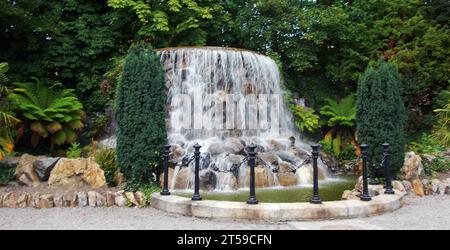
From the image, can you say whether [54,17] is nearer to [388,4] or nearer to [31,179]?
[31,179]

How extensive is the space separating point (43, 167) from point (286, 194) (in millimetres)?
5800

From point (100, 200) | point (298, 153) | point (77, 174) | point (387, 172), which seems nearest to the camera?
point (100, 200)

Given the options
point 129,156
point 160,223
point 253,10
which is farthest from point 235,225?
point 253,10

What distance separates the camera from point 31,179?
9016 mm

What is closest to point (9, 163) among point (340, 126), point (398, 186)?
point (398, 186)

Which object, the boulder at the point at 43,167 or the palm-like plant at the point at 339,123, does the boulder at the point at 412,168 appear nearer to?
the palm-like plant at the point at 339,123

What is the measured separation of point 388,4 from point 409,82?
4.04m

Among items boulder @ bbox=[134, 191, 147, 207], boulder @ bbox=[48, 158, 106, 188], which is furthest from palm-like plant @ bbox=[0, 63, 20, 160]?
boulder @ bbox=[134, 191, 147, 207]

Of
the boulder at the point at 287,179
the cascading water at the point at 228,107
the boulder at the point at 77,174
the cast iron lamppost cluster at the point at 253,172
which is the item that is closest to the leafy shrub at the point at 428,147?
the cascading water at the point at 228,107

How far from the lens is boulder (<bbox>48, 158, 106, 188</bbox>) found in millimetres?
8797

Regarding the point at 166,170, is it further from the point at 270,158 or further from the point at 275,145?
the point at 275,145

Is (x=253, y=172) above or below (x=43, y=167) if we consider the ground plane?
above

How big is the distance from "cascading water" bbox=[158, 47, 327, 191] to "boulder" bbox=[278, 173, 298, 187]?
0.29 metres

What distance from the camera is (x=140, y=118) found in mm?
7852
